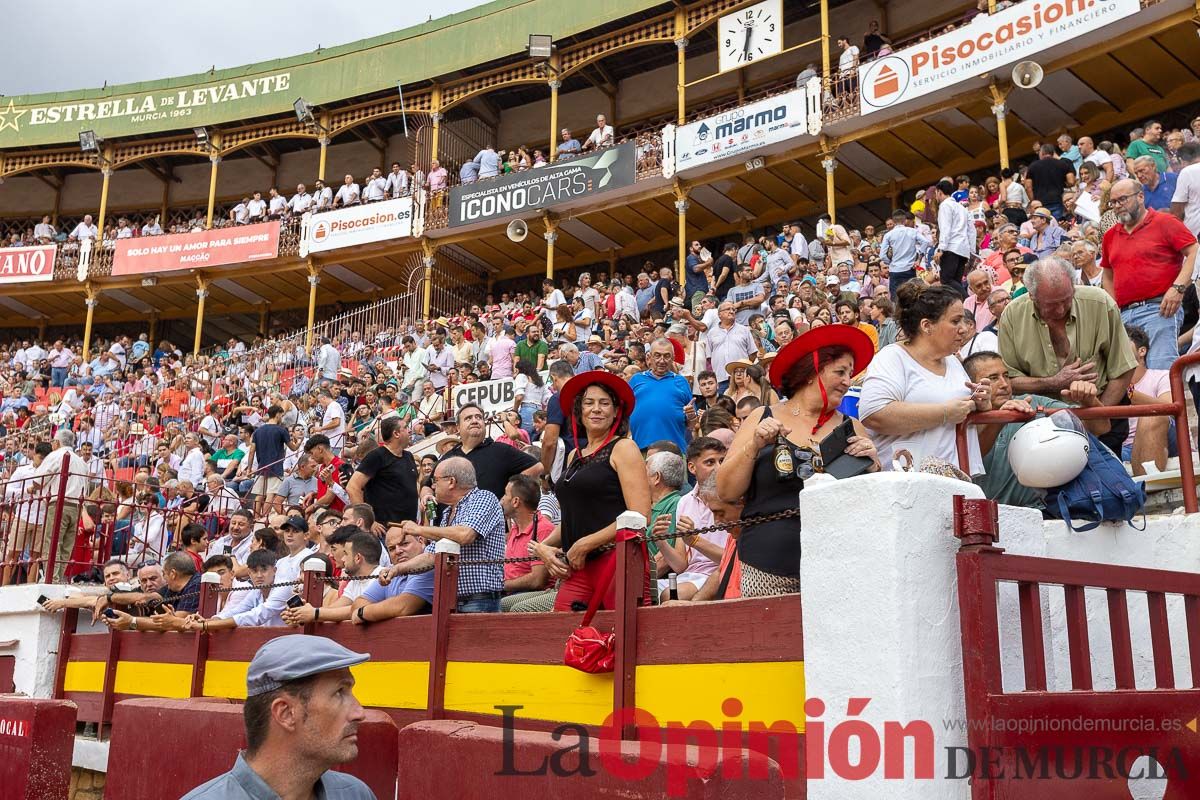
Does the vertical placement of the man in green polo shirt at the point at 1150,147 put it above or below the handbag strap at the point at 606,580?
above

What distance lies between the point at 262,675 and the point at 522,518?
3.29 meters

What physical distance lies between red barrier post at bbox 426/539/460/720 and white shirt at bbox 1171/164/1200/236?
5594 millimetres

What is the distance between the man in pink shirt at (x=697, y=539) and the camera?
5000mm

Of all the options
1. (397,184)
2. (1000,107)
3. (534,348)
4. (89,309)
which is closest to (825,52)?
(1000,107)

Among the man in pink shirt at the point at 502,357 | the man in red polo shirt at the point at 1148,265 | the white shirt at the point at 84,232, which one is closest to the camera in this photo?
the man in red polo shirt at the point at 1148,265

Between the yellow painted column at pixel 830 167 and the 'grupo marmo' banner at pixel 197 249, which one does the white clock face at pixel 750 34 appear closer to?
the yellow painted column at pixel 830 167

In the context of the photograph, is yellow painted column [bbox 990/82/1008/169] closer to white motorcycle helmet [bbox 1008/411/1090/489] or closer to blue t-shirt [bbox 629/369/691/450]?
blue t-shirt [bbox 629/369/691/450]

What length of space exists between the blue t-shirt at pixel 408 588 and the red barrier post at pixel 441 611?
0.32 metres

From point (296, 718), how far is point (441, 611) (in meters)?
2.31

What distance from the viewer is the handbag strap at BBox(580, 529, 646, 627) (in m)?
3.98

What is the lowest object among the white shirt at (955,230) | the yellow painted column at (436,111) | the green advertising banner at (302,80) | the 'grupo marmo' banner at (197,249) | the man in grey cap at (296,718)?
the man in grey cap at (296,718)

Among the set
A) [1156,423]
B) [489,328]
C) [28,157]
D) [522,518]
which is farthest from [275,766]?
[28,157]

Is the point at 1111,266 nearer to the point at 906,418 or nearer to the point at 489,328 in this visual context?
the point at 906,418

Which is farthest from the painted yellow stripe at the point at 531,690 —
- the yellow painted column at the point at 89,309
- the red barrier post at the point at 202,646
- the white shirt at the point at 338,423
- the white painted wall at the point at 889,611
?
the yellow painted column at the point at 89,309
